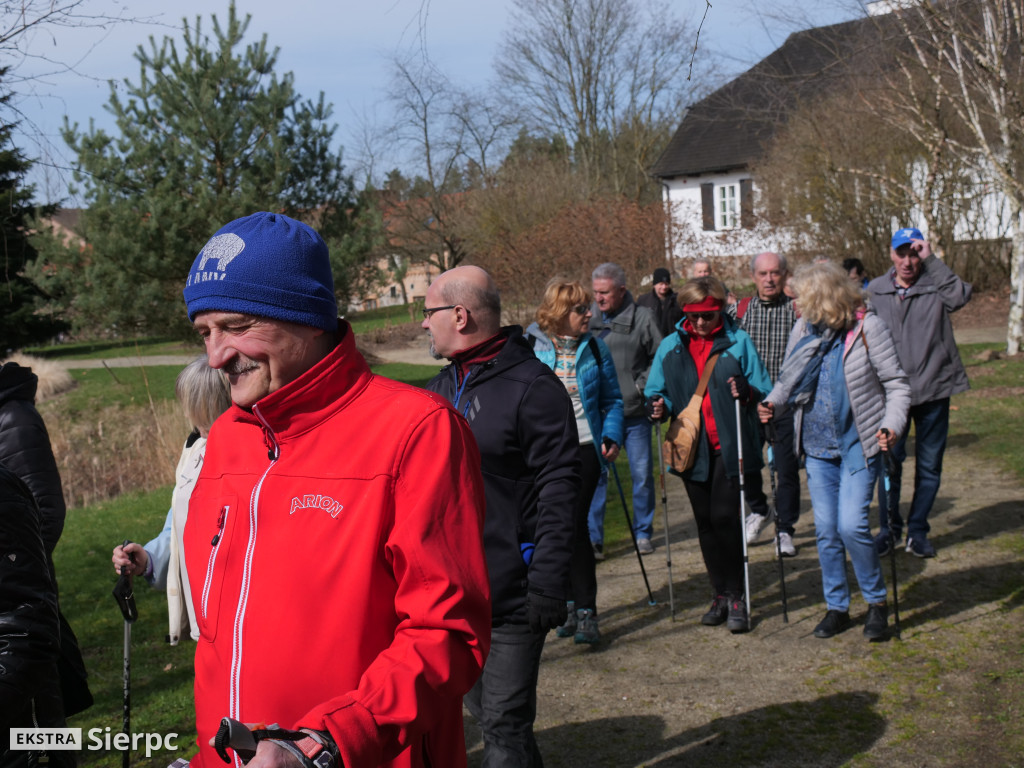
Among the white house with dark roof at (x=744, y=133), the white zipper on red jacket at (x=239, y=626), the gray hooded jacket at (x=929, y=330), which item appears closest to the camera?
the white zipper on red jacket at (x=239, y=626)

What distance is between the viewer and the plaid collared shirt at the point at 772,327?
7.90 metres

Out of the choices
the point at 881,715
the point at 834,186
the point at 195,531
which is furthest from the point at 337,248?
the point at 195,531

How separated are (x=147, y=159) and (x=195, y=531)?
19190 millimetres

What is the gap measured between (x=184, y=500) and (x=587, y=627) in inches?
109

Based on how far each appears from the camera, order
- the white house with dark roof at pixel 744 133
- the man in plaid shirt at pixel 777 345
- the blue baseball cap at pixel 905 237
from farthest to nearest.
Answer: the white house with dark roof at pixel 744 133
the man in plaid shirt at pixel 777 345
the blue baseball cap at pixel 905 237

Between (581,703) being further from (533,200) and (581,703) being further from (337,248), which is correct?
(533,200)

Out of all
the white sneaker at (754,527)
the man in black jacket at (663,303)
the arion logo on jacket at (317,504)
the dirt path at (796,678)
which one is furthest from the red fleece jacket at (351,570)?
the man in black jacket at (663,303)

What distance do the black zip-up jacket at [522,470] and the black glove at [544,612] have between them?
0.05m

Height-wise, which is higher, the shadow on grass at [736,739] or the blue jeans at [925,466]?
the blue jeans at [925,466]

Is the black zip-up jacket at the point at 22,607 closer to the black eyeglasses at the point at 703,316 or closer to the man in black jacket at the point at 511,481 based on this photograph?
the man in black jacket at the point at 511,481

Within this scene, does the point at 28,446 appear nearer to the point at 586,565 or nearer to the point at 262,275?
the point at 262,275

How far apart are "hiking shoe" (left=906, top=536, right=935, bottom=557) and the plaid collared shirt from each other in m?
1.66

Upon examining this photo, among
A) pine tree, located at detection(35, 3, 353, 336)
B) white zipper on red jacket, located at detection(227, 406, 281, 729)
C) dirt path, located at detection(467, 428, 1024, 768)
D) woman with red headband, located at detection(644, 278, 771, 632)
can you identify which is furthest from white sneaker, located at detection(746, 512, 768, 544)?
pine tree, located at detection(35, 3, 353, 336)

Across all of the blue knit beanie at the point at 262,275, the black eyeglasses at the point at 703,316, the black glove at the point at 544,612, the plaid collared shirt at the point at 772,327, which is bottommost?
the black glove at the point at 544,612
